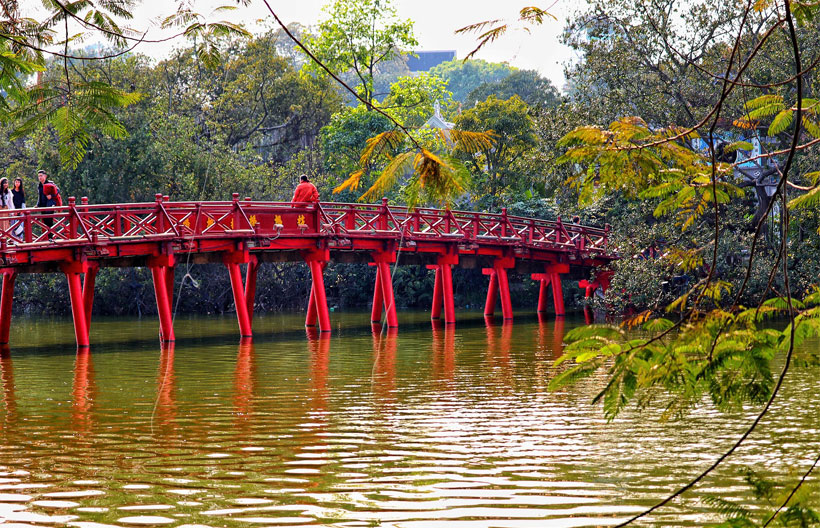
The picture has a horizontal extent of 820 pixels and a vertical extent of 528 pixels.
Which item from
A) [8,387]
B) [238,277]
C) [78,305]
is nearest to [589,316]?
[238,277]

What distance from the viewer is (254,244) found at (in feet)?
89.3

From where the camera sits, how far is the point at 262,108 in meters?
52.1

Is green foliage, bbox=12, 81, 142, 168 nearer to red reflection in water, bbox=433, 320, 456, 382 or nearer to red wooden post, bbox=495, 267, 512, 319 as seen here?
red reflection in water, bbox=433, 320, 456, 382

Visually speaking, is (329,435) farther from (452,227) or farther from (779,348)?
(452,227)

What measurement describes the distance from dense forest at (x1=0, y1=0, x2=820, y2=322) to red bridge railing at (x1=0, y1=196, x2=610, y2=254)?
5.58 feet

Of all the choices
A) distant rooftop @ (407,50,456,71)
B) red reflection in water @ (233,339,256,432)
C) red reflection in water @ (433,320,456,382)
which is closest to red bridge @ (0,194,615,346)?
red reflection in water @ (433,320,456,382)

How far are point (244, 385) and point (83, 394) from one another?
240cm

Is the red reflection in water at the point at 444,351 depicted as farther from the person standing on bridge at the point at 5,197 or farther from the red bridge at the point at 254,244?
the person standing on bridge at the point at 5,197

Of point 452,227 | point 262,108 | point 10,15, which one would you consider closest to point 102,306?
point 262,108

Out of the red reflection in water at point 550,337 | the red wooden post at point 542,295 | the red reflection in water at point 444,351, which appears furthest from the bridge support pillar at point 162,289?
the red wooden post at point 542,295

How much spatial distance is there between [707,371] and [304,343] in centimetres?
2042

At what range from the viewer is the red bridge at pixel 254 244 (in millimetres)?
23406

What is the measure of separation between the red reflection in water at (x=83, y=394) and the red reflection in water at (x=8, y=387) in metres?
0.75

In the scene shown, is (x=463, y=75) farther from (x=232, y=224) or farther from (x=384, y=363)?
(x=384, y=363)
